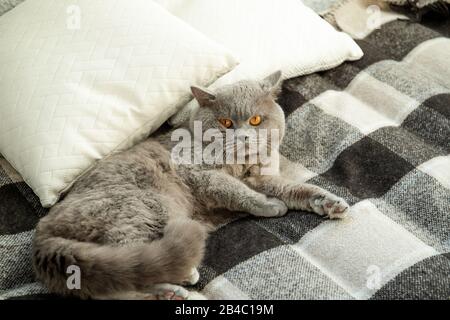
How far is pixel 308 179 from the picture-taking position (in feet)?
4.75

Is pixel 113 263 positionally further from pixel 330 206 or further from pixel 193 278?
pixel 330 206

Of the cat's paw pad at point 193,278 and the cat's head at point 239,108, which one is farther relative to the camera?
the cat's head at point 239,108

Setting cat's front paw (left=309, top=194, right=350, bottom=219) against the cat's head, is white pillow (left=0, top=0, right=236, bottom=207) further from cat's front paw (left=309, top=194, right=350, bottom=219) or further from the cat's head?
cat's front paw (left=309, top=194, right=350, bottom=219)

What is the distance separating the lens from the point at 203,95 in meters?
1.41

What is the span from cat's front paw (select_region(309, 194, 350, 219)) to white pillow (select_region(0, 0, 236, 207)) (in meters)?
0.49

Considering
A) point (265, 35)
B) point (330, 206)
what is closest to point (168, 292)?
point (330, 206)

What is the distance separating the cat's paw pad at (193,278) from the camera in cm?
115

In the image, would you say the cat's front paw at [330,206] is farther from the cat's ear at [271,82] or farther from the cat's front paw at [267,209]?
the cat's ear at [271,82]

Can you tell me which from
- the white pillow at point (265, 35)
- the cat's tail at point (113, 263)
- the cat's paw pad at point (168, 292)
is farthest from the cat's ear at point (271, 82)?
the cat's paw pad at point (168, 292)

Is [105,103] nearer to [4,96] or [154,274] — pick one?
[4,96]

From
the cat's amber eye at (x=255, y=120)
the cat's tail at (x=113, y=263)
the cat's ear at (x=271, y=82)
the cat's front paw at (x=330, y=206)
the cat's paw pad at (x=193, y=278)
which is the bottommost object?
the cat's paw pad at (x=193, y=278)


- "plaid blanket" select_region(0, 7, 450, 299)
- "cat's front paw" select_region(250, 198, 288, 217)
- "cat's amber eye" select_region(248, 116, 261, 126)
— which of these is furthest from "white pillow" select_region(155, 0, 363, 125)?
"cat's front paw" select_region(250, 198, 288, 217)
